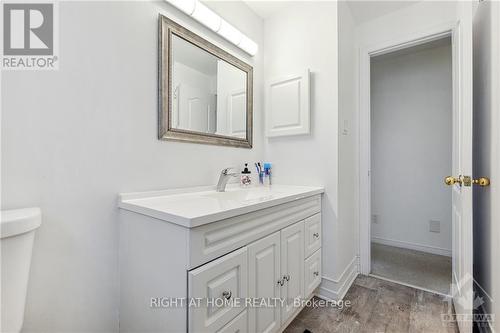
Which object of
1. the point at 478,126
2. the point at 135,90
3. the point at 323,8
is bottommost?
the point at 478,126

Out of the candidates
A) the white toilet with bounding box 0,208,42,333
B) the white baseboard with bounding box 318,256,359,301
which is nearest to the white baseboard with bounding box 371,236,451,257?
the white baseboard with bounding box 318,256,359,301

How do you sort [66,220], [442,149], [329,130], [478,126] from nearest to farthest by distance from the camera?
[66,220] → [478,126] → [329,130] → [442,149]

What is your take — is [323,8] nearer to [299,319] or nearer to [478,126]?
[478,126]

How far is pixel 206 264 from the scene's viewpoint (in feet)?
2.70

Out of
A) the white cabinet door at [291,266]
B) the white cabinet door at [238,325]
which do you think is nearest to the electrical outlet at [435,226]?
the white cabinet door at [291,266]

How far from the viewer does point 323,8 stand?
1.72 m

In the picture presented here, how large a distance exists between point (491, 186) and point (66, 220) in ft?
6.59

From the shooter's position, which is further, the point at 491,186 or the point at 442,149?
the point at 442,149

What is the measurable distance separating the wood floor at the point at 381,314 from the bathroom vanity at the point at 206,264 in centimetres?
26

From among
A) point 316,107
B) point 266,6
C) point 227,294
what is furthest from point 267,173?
point 266,6

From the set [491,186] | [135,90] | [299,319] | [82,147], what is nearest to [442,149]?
[491,186]

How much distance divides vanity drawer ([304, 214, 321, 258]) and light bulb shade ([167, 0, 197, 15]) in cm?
146

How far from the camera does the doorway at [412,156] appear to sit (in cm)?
243

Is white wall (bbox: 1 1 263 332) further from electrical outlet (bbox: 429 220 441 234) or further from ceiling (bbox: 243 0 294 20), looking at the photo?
electrical outlet (bbox: 429 220 441 234)
